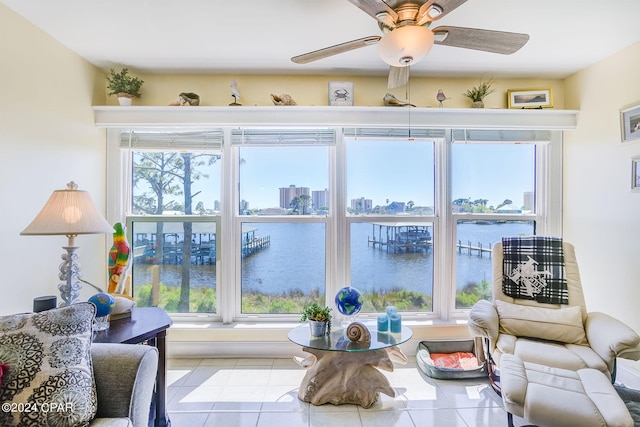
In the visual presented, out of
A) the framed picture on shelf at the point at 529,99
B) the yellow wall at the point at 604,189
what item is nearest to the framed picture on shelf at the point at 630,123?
the yellow wall at the point at 604,189

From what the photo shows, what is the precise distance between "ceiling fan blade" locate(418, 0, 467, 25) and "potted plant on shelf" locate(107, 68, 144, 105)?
2357mm

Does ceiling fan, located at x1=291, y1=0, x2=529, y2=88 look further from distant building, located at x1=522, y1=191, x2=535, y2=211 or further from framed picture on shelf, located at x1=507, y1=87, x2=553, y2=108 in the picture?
distant building, located at x1=522, y1=191, x2=535, y2=211

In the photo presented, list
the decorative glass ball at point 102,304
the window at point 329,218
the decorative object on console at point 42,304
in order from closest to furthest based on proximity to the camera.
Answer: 1. the decorative object on console at point 42,304
2. the decorative glass ball at point 102,304
3. the window at point 329,218

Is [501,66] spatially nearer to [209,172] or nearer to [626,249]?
[626,249]

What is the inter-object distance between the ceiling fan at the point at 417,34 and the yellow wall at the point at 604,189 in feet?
4.98

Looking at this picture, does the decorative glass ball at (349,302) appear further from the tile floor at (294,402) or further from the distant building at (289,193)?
the distant building at (289,193)

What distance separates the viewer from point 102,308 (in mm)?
1725

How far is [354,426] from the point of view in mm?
1918

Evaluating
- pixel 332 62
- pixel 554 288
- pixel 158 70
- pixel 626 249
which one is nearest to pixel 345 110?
pixel 332 62

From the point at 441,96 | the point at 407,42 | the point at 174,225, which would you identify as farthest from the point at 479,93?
the point at 174,225

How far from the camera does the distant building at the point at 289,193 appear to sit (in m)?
2.98

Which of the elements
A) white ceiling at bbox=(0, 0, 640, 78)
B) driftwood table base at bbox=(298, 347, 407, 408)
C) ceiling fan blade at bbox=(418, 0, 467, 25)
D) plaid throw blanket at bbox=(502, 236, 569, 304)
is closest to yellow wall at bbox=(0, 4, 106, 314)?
white ceiling at bbox=(0, 0, 640, 78)

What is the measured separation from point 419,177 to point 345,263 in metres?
1.05

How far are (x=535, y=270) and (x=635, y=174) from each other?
94 centimetres
